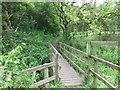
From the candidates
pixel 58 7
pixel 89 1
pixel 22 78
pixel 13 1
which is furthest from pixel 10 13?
pixel 22 78

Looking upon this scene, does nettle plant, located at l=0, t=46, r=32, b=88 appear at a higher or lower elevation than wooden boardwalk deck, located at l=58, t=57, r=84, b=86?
higher

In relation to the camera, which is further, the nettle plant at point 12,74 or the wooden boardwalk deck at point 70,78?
the wooden boardwalk deck at point 70,78

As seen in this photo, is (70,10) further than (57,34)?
No

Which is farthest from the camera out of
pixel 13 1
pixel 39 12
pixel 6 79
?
pixel 39 12

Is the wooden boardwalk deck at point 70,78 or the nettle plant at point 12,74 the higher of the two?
the nettle plant at point 12,74

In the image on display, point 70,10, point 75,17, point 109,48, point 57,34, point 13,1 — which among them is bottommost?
point 109,48

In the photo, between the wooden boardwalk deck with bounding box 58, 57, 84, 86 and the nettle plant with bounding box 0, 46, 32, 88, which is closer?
the nettle plant with bounding box 0, 46, 32, 88

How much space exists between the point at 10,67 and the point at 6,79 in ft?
0.76

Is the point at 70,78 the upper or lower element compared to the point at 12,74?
lower

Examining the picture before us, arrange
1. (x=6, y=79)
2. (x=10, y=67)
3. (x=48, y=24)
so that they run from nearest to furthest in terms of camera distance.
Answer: (x=6, y=79) < (x=10, y=67) < (x=48, y=24)

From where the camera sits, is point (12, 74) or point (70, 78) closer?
point (12, 74)

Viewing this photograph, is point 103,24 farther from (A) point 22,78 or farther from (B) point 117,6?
(A) point 22,78

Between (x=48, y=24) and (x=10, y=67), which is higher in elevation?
(x=48, y=24)

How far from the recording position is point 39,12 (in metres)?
12.0
